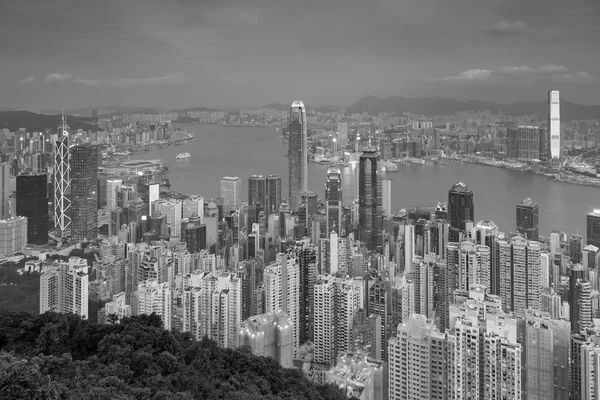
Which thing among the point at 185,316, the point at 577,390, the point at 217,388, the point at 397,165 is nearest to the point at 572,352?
the point at 577,390

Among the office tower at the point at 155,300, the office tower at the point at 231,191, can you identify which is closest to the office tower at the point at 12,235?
the office tower at the point at 155,300

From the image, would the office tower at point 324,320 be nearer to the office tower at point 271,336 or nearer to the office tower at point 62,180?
the office tower at point 271,336

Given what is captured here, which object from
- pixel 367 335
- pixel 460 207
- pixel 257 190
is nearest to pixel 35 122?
pixel 257 190

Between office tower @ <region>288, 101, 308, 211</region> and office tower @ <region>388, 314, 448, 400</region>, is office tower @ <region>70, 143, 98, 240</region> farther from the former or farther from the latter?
office tower @ <region>388, 314, 448, 400</region>

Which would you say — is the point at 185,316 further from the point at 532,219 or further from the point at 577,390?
the point at 532,219

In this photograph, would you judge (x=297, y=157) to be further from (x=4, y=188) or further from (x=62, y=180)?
(x=4, y=188)

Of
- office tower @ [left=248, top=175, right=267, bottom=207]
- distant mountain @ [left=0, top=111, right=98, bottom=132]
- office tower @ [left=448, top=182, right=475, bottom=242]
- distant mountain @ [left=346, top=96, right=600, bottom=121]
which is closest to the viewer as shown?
distant mountain @ [left=346, top=96, right=600, bottom=121]

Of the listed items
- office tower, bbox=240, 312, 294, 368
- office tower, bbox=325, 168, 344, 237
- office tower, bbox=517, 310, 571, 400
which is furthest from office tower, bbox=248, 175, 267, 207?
office tower, bbox=517, 310, 571, 400
